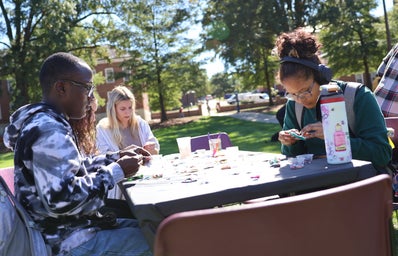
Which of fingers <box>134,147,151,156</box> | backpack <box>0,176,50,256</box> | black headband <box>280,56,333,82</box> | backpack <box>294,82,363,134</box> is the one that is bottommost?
backpack <box>0,176,50,256</box>

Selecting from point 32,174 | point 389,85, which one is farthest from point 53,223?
point 389,85

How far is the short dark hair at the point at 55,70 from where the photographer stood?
2303 mm

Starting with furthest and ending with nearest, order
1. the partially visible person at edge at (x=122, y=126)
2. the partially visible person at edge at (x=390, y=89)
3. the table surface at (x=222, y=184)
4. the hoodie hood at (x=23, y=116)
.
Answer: the partially visible person at edge at (x=122, y=126), the partially visible person at edge at (x=390, y=89), the hoodie hood at (x=23, y=116), the table surface at (x=222, y=184)

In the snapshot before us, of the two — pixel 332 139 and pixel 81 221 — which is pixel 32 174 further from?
pixel 332 139

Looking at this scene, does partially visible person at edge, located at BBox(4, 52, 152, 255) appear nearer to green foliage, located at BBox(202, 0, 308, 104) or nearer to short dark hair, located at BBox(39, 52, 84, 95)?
short dark hair, located at BBox(39, 52, 84, 95)

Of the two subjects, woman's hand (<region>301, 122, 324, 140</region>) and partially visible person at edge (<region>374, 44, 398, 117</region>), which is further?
partially visible person at edge (<region>374, 44, 398, 117</region>)

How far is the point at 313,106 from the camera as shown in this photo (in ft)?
10.1

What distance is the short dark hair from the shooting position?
2.30 meters

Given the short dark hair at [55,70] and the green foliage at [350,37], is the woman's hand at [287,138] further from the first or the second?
the green foliage at [350,37]

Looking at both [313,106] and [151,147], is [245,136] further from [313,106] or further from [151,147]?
[313,106]

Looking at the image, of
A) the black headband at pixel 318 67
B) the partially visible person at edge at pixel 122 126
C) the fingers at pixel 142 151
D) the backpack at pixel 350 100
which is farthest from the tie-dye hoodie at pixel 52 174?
the partially visible person at edge at pixel 122 126

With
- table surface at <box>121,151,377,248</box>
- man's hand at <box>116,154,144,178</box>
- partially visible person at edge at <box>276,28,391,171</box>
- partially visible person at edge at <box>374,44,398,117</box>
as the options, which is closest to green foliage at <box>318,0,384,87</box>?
partially visible person at edge at <box>374,44,398,117</box>

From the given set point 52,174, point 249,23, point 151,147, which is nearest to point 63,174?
point 52,174

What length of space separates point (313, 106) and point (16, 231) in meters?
2.08
